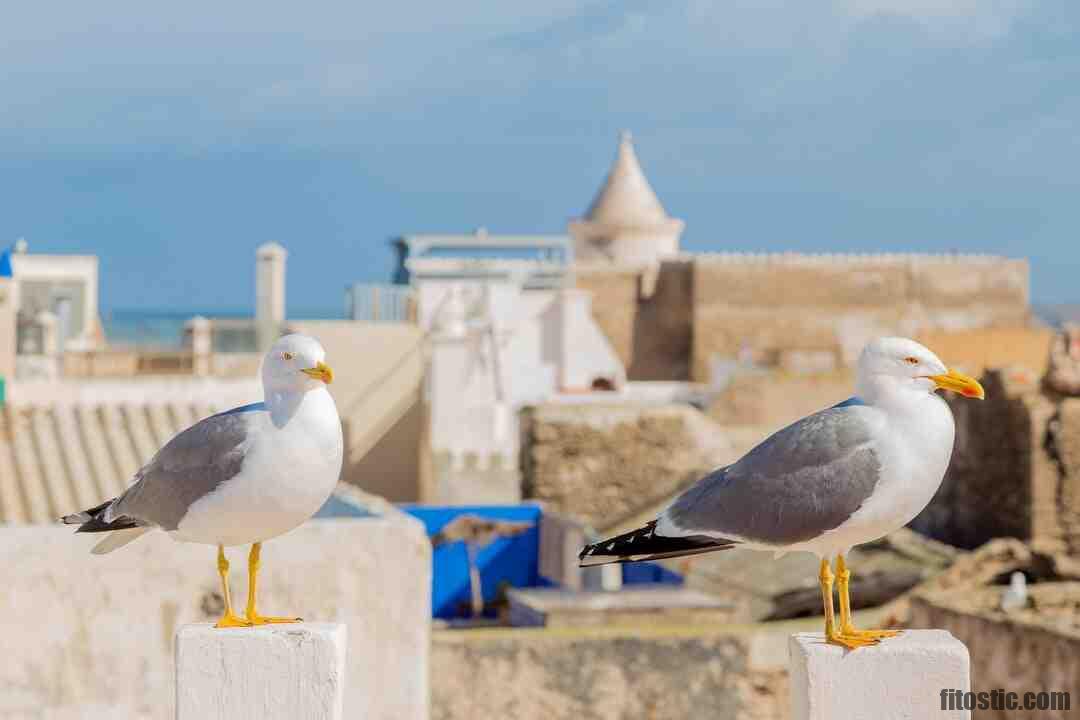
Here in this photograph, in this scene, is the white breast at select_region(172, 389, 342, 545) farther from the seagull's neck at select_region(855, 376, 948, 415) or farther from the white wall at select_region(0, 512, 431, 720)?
the white wall at select_region(0, 512, 431, 720)

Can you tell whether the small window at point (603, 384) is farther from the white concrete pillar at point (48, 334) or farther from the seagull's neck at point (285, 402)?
the seagull's neck at point (285, 402)

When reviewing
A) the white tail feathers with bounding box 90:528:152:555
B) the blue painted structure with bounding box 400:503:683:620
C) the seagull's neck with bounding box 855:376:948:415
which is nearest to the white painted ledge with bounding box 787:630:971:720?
the seagull's neck with bounding box 855:376:948:415

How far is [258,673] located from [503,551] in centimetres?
1476

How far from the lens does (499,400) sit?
28.6 m

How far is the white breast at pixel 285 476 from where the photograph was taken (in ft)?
12.9

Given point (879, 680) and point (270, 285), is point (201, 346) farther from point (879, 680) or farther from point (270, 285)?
point (879, 680)

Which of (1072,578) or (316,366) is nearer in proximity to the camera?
(316,366)

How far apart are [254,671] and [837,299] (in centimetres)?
5266

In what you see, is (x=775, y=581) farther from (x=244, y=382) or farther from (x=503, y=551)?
(x=244, y=382)

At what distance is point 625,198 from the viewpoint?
2271 inches

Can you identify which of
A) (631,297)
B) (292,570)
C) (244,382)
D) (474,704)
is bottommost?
(474,704)

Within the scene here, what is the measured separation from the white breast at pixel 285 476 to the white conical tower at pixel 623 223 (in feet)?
175

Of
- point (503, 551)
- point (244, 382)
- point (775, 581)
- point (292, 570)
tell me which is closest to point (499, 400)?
point (244, 382)

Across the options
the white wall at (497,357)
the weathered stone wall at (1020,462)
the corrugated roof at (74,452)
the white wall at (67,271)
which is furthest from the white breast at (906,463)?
the white wall at (67,271)
